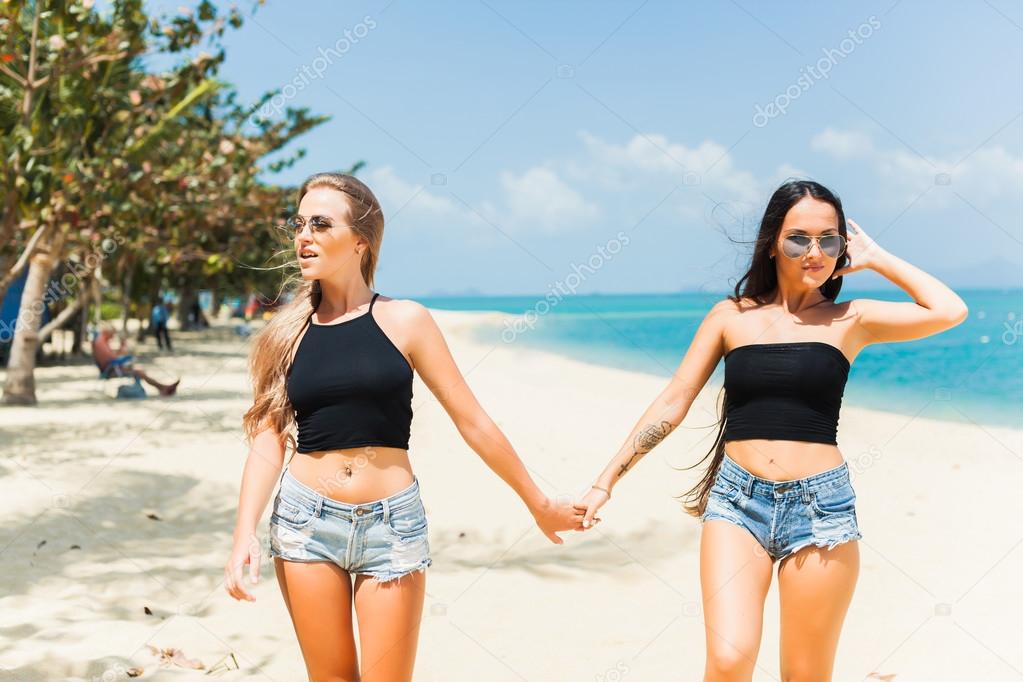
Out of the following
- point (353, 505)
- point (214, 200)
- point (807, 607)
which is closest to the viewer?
point (353, 505)

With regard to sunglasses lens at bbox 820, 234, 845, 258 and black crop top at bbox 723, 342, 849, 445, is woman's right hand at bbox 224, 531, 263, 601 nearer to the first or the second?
black crop top at bbox 723, 342, 849, 445

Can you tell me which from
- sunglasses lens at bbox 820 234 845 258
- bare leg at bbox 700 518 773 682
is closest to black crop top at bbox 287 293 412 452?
bare leg at bbox 700 518 773 682

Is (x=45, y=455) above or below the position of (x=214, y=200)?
below

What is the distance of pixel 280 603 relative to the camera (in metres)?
5.59

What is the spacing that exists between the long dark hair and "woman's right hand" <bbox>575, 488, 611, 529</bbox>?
33 cm

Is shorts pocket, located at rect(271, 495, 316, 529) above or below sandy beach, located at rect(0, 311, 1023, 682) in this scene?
above

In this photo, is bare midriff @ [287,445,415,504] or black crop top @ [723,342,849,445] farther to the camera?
black crop top @ [723,342,849,445]

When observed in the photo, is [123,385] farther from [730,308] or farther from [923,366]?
[923,366]

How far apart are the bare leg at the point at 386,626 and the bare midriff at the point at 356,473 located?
24 cm

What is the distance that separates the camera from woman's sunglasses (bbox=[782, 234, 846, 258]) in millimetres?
3066

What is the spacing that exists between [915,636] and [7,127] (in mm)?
12810

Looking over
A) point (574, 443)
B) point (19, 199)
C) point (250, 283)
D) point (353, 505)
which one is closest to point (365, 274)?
point (353, 505)

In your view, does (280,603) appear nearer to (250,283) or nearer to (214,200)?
(214,200)

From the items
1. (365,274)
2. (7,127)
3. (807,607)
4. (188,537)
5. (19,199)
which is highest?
(7,127)
